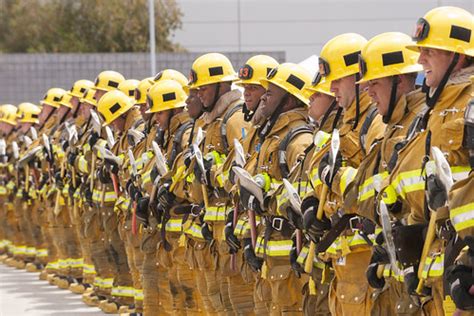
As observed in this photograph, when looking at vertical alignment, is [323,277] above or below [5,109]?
above

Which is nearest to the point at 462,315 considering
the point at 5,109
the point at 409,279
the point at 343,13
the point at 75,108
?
the point at 409,279

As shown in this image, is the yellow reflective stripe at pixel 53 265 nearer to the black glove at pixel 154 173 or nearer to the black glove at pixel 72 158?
the black glove at pixel 72 158

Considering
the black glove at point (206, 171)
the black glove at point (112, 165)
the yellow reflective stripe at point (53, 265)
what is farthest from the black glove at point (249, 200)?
the yellow reflective stripe at point (53, 265)

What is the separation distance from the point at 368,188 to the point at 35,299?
31.7ft

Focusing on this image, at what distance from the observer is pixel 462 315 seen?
567 centimetres

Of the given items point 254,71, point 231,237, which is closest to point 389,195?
point 231,237

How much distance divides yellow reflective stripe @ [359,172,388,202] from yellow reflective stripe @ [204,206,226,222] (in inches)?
127

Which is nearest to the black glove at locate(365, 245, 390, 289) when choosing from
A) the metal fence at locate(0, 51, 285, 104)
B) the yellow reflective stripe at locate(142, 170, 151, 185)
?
the yellow reflective stripe at locate(142, 170, 151, 185)

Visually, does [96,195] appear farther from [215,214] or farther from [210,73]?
[215,214]

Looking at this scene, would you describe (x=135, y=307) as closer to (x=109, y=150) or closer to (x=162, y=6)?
(x=109, y=150)

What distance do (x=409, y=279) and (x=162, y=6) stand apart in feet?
124

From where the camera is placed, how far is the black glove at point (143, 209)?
11938mm

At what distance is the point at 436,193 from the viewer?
592 centimetres

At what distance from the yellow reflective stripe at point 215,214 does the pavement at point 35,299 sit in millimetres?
4281
